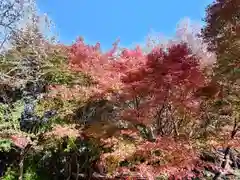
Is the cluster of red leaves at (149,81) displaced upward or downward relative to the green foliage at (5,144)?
upward

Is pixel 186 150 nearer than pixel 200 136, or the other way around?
pixel 186 150

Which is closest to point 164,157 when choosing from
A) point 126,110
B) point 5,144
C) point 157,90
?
point 157,90

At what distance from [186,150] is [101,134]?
2.42 metres

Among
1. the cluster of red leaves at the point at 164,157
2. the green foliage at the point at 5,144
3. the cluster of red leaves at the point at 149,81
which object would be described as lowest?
the cluster of red leaves at the point at 164,157

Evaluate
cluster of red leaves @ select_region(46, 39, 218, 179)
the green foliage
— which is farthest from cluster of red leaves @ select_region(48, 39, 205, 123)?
the green foliage

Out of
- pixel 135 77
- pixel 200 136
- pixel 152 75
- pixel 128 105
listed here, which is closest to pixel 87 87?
pixel 128 105

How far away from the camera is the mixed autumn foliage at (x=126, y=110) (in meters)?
7.98

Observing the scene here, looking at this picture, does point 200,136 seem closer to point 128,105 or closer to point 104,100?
point 128,105

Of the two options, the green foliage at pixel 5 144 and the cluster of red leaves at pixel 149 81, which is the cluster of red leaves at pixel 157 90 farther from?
the green foliage at pixel 5 144

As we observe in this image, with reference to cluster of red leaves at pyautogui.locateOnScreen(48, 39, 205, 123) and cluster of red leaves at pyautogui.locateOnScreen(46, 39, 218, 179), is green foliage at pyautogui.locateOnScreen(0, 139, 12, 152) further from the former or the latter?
cluster of red leaves at pyautogui.locateOnScreen(46, 39, 218, 179)

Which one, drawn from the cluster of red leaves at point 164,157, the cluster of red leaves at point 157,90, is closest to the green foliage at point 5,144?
the cluster of red leaves at point 157,90

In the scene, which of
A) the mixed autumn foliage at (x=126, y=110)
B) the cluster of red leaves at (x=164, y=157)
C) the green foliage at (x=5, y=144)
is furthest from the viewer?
the green foliage at (x=5, y=144)

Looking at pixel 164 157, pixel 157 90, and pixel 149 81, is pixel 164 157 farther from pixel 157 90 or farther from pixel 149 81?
pixel 149 81

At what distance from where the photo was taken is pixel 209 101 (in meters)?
8.80
